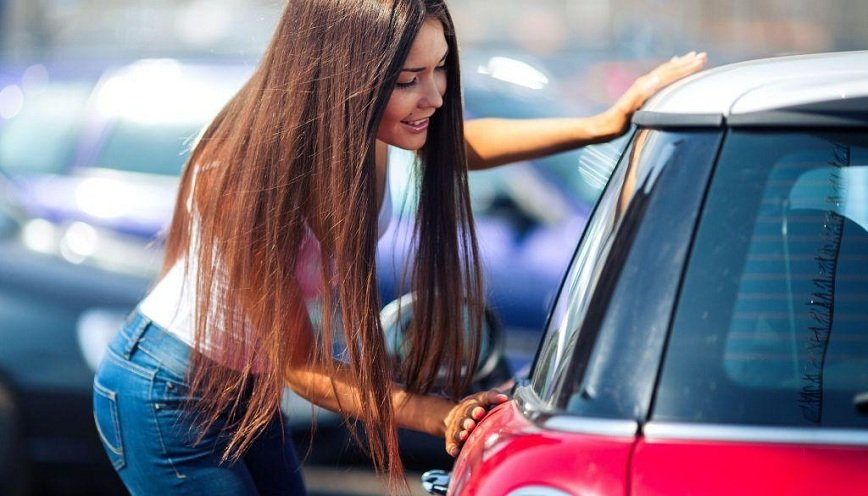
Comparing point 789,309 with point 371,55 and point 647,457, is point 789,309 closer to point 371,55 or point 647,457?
point 647,457

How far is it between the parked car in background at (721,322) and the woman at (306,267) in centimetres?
44

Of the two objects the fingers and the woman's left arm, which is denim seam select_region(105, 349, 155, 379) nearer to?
the fingers

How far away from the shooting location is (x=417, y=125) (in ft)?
8.06

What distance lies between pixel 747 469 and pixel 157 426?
1251 millimetres

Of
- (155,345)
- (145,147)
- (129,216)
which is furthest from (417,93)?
(145,147)

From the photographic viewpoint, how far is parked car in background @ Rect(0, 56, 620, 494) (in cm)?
462

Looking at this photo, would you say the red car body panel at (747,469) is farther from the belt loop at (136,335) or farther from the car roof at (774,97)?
the belt loop at (136,335)

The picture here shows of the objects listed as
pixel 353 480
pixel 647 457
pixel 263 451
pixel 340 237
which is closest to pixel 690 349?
pixel 647 457

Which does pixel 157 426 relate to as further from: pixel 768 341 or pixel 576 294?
pixel 768 341

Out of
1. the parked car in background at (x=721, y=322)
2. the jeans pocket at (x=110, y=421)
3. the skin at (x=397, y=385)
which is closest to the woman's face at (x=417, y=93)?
the skin at (x=397, y=385)

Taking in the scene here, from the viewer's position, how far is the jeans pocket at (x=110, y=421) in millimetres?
2611

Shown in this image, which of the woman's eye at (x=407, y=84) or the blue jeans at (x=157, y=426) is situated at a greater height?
the woman's eye at (x=407, y=84)

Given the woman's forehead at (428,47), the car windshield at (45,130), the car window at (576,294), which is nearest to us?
the car window at (576,294)

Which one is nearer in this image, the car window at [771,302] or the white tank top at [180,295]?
the car window at [771,302]
